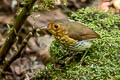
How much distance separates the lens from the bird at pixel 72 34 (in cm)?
251

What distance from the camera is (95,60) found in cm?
253

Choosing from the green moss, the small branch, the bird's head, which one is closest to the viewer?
the green moss

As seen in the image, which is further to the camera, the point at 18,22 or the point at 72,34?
the point at 18,22

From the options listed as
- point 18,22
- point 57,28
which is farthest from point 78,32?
point 18,22

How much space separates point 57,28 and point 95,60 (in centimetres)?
41

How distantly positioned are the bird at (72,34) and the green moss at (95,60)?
14 centimetres

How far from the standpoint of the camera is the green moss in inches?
94.0

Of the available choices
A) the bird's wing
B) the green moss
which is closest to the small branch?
the green moss

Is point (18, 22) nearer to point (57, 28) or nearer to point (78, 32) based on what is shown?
point (57, 28)

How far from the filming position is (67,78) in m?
2.44

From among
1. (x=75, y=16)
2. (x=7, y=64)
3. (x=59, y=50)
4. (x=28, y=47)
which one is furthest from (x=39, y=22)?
(x=59, y=50)

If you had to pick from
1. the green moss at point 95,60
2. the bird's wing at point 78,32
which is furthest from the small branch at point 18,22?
the bird's wing at point 78,32

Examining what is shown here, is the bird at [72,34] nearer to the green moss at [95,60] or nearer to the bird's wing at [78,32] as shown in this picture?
the bird's wing at [78,32]

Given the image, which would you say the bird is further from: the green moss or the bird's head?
the green moss
